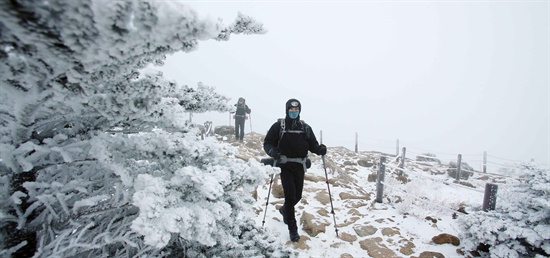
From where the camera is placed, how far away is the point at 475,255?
434 centimetres

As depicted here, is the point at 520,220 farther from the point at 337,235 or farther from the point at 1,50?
the point at 1,50

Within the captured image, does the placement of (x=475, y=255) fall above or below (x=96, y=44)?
below

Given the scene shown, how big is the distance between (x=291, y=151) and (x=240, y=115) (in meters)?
8.04

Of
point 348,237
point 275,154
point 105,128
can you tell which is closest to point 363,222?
point 348,237

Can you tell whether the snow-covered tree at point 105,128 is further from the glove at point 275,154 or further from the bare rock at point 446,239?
the bare rock at point 446,239

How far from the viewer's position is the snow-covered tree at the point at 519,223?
12.5 feet

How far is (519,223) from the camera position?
13.2ft

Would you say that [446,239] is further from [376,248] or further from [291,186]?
[291,186]

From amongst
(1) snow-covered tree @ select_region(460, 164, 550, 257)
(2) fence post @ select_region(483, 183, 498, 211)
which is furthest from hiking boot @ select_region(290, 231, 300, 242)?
(2) fence post @ select_region(483, 183, 498, 211)

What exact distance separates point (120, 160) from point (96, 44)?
2.86 feet

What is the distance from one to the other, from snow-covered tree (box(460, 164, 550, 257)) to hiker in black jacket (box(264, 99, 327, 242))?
114 inches

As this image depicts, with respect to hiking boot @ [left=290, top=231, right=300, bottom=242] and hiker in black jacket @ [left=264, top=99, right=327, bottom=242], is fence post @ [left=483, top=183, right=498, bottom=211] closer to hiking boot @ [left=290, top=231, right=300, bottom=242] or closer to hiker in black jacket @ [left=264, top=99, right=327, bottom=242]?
hiker in black jacket @ [left=264, top=99, right=327, bottom=242]

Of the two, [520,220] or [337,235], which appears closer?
[520,220]

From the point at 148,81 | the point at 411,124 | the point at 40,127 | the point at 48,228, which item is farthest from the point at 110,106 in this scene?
the point at 411,124
